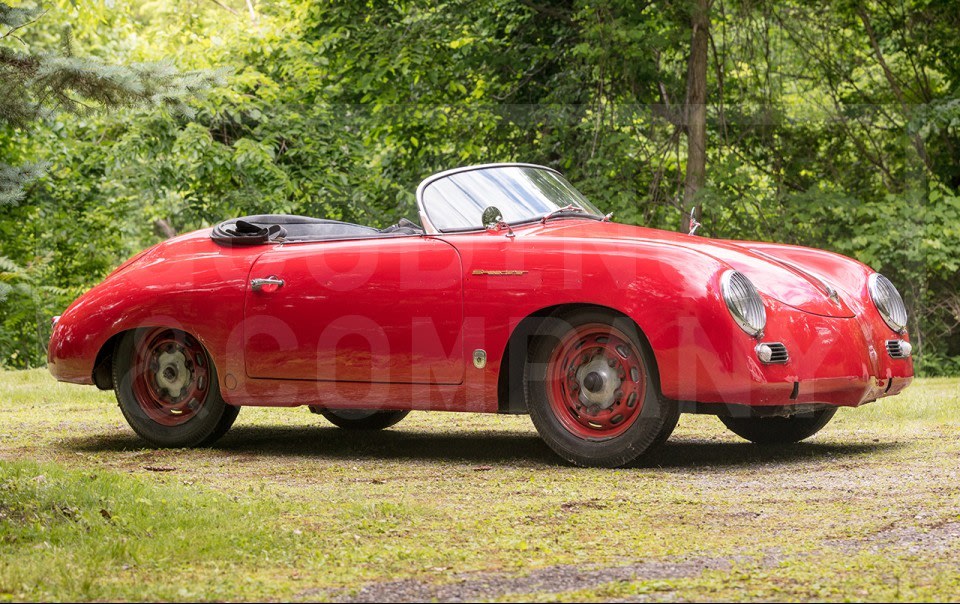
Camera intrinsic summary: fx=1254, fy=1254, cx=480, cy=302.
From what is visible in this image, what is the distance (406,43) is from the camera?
16734 millimetres

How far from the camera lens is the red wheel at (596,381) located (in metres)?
6.20

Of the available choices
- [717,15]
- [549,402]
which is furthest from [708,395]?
[717,15]

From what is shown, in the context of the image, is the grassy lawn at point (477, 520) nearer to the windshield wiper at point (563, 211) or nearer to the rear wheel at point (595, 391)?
the rear wheel at point (595, 391)

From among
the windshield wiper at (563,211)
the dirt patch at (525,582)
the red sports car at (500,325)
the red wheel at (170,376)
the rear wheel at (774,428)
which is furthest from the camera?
the red wheel at (170,376)

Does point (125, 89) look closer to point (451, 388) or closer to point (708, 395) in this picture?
point (451, 388)

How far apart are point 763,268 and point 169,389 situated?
359cm

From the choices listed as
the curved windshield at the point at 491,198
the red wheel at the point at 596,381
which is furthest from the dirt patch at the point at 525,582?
the curved windshield at the point at 491,198

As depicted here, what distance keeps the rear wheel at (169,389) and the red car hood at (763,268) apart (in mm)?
2235

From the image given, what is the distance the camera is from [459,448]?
7422 millimetres

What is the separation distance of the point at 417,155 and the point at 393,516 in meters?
13.7

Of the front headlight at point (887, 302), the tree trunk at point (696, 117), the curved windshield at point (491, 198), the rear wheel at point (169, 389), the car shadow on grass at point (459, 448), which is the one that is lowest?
the car shadow on grass at point (459, 448)

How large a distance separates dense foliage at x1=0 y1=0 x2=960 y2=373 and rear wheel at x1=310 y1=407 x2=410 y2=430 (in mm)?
6401

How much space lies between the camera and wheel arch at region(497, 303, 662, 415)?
6367mm

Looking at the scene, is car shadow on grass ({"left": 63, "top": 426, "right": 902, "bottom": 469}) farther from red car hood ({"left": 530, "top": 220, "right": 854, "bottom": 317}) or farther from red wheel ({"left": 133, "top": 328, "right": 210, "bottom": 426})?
red car hood ({"left": 530, "top": 220, "right": 854, "bottom": 317})
